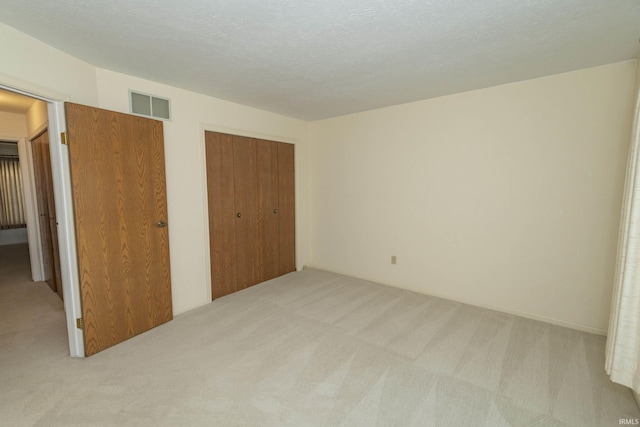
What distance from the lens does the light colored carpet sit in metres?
1.67

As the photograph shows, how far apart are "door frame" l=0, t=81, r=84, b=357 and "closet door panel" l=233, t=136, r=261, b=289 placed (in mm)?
1687

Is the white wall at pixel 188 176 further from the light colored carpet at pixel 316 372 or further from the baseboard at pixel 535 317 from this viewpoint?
the baseboard at pixel 535 317

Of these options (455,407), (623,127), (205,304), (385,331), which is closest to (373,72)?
(623,127)

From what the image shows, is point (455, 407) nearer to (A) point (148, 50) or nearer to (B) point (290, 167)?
(A) point (148, 50)

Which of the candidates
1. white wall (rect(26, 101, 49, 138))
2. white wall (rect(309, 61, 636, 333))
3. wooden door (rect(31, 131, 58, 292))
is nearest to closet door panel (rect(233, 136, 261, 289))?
white wall (rect(309, 61, 636, 333))

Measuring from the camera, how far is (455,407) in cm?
174

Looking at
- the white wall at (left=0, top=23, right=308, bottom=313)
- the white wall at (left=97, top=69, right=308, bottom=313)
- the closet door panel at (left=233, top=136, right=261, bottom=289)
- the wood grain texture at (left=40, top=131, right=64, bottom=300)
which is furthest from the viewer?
the closet door panel at (left=233, top=136, right=261, bottom=289)

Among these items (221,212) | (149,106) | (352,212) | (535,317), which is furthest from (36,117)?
(535,317)

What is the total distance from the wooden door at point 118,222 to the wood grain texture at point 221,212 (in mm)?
642

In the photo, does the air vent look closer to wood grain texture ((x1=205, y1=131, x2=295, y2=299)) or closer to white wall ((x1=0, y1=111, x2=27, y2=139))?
wood grain texture ((x1=205, y1=131, x2=295, y2=299))

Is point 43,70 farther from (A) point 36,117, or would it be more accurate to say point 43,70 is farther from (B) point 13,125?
(B) point 13,125

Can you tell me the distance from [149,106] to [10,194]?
6595 millimetres

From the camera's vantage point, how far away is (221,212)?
11.4 feet

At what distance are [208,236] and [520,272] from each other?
11.4 ft
